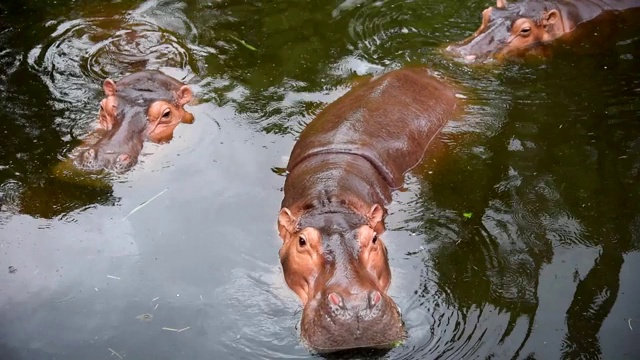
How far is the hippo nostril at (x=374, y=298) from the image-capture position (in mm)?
4309

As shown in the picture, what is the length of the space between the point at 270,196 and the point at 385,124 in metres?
1.16

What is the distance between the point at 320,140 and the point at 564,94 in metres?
2.78

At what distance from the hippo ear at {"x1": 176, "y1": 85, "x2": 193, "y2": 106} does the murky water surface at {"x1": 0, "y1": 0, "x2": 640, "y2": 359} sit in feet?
0.60

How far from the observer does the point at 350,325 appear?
167 inches

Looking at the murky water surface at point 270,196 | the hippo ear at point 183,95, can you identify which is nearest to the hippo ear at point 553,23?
the murky water surface at point 270,196

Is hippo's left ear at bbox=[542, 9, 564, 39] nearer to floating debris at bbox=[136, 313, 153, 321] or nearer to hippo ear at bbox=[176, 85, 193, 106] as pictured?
hippo ear at bbox=[176, 85, 193, 106]

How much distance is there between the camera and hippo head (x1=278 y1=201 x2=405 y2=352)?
169 inches

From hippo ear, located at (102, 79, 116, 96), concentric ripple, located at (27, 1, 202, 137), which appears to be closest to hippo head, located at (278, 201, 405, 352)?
hippo ear, located at (102, 79, 116, 96)

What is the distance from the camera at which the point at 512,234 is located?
5.69 meters

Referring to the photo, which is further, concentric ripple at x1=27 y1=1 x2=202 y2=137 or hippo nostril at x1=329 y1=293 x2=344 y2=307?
concentric ripple at x1=27 y1=1 x2=202 y2=137

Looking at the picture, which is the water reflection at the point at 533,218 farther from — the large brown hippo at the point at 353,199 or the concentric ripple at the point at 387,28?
the concentric ripple at the point at 387,28

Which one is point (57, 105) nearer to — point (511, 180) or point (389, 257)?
point (389, 257)

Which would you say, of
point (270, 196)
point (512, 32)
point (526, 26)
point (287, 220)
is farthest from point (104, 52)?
point (526, 26)

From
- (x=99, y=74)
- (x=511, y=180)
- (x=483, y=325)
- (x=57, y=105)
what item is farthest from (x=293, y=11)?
(x=483, y=325)
